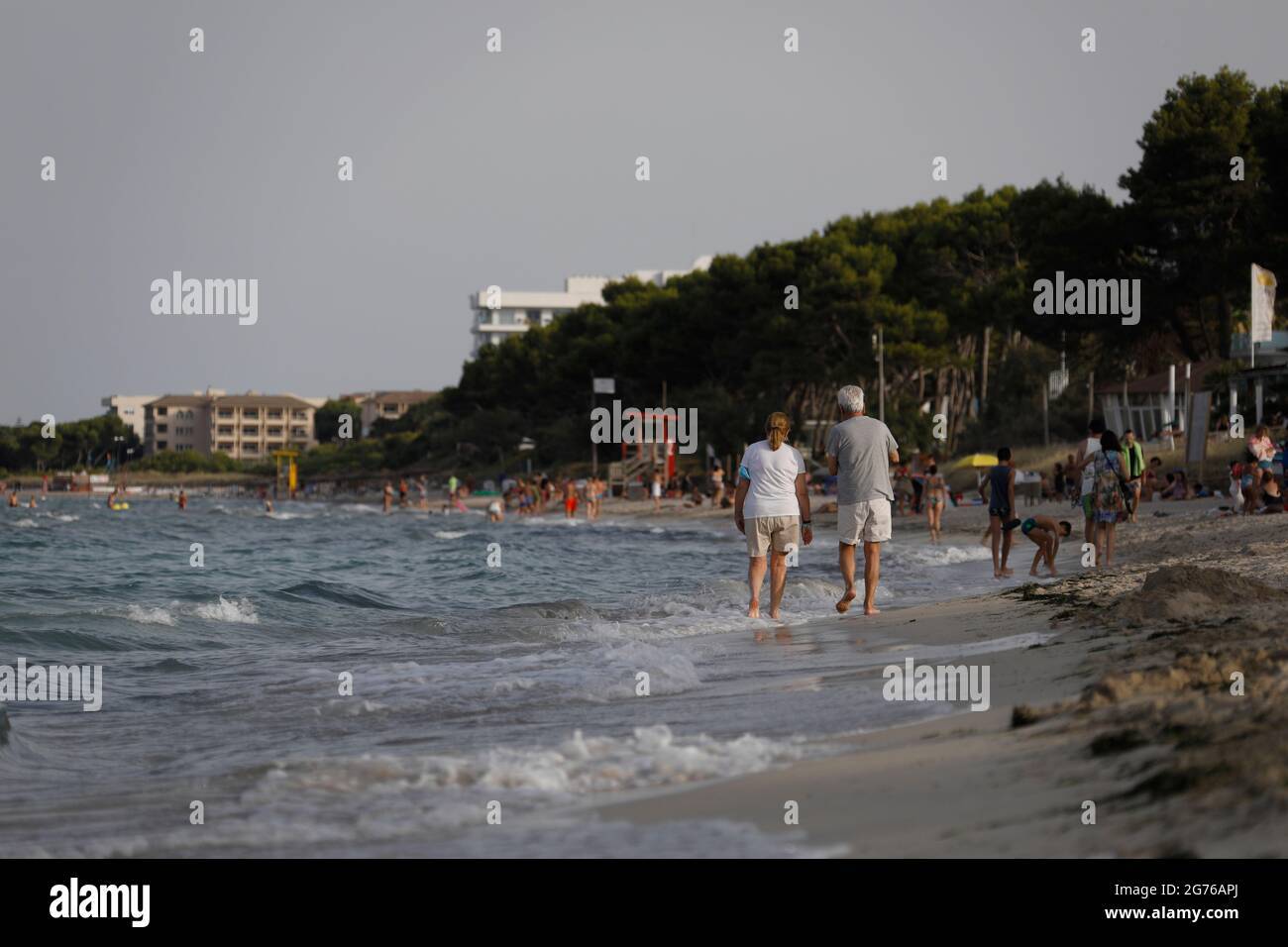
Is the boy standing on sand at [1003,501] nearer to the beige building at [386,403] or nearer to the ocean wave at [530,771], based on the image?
the ocean wave at [530,771]

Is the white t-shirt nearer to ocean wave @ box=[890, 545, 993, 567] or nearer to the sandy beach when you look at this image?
the sandy beach

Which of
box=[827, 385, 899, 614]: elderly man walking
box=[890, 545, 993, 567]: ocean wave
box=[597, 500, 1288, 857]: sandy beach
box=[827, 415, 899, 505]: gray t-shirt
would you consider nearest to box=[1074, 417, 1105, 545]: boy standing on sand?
box=[890, 545, 993, 567]: ocean wave

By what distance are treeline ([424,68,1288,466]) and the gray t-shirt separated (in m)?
25.5

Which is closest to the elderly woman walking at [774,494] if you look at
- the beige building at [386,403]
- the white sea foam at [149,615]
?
the white sea foam at [149,615]

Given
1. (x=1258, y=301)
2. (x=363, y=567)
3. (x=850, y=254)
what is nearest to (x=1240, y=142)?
(x=1258, y=301)

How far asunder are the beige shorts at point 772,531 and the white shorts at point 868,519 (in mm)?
365

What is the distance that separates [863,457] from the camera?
33.1 feet

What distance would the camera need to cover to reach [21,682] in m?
9.12

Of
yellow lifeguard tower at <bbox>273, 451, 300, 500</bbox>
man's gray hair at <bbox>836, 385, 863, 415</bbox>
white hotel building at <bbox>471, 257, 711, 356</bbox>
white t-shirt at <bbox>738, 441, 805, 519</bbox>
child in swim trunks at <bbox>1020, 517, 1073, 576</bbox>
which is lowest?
yellow lifeguard tower at <bbox>273, 451, 300, 500</bbox>

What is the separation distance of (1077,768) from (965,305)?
47.7 metres

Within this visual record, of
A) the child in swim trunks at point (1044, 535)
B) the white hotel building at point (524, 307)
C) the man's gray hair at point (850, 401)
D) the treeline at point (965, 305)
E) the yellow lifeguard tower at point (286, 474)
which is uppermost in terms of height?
the white hotel building at point (524, 307)

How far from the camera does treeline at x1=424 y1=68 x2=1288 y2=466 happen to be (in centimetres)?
3575

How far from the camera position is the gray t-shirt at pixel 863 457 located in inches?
397
